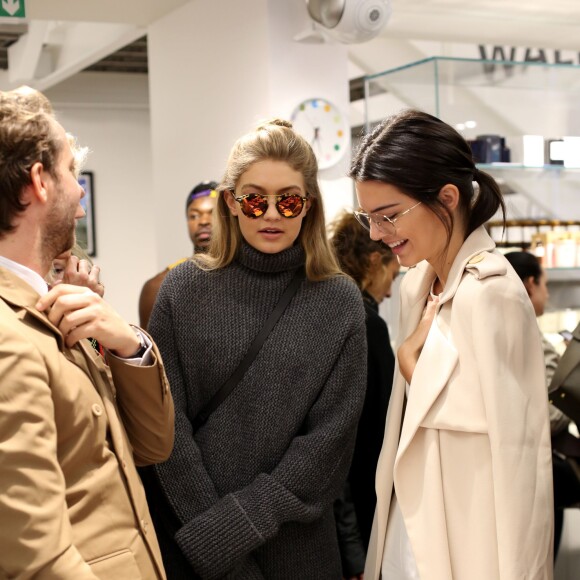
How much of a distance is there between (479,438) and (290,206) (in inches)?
31.7

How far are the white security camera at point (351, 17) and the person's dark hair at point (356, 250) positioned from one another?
1936 mm

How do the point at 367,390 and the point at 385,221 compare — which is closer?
the point at 385,221

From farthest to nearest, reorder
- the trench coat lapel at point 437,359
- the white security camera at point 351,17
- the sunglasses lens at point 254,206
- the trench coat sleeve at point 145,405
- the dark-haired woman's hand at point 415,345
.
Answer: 1. the white security camera at point 351,17
2. the sunglasses lens at point 254,206
3. the dark-haired woman's hand at point 415,345
4. the trench coat lapel at point 437,359
5. the trench coat sleeve at point 145,405

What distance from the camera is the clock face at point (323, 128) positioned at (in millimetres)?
5559

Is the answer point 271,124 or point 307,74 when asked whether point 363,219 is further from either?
point 307,74

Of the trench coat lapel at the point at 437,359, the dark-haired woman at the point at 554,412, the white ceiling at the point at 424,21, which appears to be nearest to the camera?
the trench coat lapel at the point at 437,359

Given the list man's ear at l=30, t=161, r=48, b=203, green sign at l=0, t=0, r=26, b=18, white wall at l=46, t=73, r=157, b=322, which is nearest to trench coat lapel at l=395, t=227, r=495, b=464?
man's ear at l=30, t=161, r=48, b=203

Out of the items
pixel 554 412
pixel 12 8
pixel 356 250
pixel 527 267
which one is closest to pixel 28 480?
pixel 356 250

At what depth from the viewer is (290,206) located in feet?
7.66

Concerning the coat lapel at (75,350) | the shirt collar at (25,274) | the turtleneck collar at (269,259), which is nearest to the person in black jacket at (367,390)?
the turtleneck collar at (269,259)

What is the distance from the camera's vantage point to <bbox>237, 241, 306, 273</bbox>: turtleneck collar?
2.35 m

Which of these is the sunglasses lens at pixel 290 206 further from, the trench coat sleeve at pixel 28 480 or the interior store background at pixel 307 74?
the interior store background at pixel 307 74

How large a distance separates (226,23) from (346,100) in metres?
0.93

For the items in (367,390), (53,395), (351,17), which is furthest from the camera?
(351,17)
